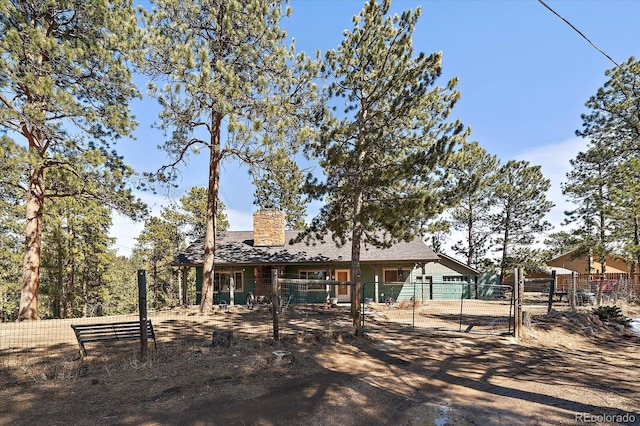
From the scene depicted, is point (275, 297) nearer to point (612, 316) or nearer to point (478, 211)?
point (612, 316)

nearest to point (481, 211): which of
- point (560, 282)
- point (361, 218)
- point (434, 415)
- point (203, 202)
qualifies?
point (560, 282)

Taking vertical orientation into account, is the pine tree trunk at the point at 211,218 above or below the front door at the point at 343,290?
above

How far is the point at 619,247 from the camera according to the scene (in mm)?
22562

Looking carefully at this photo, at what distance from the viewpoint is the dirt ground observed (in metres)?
4.36

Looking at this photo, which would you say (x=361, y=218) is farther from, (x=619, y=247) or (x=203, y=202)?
(x=203, y=202)

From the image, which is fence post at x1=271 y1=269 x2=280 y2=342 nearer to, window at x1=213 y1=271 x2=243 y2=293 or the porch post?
the porch post

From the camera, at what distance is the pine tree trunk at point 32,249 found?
12.8 meters

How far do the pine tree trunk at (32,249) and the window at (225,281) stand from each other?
8.84 metres

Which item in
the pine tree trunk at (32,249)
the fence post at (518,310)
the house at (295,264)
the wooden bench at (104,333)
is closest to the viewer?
the wooden bench at (104,333)

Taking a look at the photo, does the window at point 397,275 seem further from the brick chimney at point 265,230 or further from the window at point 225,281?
the window at point 225,281

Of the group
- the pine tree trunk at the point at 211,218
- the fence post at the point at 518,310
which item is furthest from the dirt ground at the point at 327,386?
the pine tree trunk at the point at 211,218

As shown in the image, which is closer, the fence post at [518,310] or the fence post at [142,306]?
the fence post at [142,306]

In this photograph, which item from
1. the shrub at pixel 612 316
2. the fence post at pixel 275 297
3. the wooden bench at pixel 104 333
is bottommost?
the shrub at pixel 612 316

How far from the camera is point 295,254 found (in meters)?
20.4
